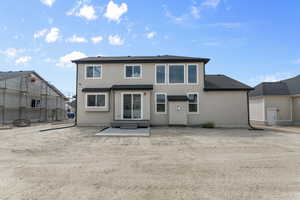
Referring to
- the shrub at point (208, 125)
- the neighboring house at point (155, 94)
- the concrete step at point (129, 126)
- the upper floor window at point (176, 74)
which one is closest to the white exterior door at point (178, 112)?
the neighboring house at point (155, 94)

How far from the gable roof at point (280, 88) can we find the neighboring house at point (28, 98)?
27.5 m

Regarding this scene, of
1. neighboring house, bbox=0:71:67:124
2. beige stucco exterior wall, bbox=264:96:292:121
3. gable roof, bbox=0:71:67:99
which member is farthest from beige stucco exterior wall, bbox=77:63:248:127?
gable roof, bbox=0:71:67:99

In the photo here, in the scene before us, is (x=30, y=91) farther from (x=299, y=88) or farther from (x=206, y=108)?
(x=299, y=88)

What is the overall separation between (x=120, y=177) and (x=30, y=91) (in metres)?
24.3

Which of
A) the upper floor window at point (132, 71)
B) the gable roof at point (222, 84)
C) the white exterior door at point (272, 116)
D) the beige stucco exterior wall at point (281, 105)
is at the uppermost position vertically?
the upper floor window at point (132, 71)

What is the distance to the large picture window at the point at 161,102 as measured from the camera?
1477cm

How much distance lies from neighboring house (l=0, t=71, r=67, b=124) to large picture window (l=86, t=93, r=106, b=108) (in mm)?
11697

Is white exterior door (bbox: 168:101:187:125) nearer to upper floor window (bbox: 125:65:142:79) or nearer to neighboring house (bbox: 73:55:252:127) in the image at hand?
neighboring house (bbox: 73:55:252:127)

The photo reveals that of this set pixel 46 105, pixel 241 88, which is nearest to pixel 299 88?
pixel 241 88

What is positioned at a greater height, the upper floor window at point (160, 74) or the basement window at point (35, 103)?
the upper floor window at point (160, 74)

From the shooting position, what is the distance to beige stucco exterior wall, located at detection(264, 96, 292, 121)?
18.3 metres

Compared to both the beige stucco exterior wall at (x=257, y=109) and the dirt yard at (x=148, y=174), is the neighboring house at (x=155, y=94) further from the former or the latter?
the dirt yard at (x=148, y=174)

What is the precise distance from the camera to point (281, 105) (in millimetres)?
18500

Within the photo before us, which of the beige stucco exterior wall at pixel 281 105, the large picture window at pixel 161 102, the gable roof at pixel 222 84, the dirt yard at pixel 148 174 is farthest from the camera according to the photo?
the beige stucco exterior wall at pixel 281 105
